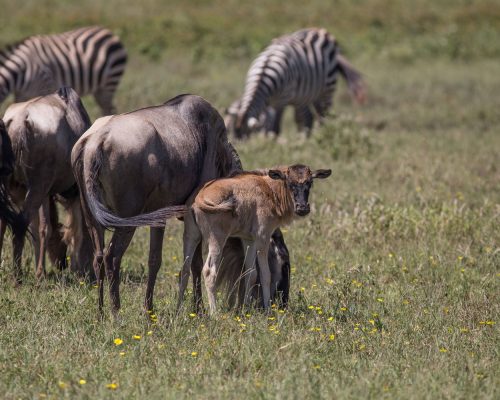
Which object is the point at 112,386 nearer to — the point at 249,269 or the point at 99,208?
the point at 99,208

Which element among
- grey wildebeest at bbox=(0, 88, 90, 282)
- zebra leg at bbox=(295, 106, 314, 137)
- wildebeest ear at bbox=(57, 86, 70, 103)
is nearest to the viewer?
grey wildebeest at bbox=(0, 88, 90, 282)

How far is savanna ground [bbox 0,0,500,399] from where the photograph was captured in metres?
5.39

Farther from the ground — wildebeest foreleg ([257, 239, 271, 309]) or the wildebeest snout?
the wildebeest snout


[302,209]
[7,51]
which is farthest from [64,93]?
[7,51]

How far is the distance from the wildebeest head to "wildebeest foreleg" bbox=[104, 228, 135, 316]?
1181 millimetres

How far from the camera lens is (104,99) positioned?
16.4 m

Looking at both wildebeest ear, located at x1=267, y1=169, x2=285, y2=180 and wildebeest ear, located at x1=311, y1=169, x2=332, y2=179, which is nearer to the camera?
wildebeest ear, located at x1=267, y1=169, x2=285, y2=180

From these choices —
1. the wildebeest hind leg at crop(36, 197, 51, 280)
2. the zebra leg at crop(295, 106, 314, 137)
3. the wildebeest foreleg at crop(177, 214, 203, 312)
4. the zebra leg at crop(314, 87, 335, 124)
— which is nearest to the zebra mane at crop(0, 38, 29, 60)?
the zebra leg at crop(295, 106, 314, 137)

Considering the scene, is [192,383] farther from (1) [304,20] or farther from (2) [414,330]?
(1) [304,20]

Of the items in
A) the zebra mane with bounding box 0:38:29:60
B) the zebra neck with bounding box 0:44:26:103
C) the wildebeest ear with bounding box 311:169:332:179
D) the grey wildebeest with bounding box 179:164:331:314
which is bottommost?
the zebra neck with bounding box 0:44:26:103

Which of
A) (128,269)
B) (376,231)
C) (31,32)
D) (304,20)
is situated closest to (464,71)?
(304,20)

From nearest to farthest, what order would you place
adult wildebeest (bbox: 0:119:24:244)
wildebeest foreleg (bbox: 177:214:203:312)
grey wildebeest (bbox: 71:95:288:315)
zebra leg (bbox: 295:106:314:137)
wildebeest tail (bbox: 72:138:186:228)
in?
wildebeest tail (bbox: 72:138:186:228) → grey wildebeest (bbox: 71:95:288:315) → wildebeest foreleg (bbox: 177:214:203:312) → adult wildebeest (bbox: 0:119:24:244) → zebra leg (bbox: 295:106:314:137)

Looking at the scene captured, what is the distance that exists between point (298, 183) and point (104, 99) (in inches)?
393

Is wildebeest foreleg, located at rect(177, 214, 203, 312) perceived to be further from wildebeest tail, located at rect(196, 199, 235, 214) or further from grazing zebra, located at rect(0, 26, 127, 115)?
grazing zebra, located at rect(0, 26, 127, 115)
